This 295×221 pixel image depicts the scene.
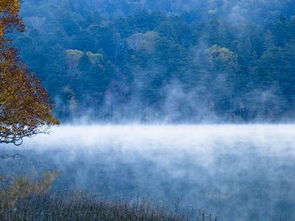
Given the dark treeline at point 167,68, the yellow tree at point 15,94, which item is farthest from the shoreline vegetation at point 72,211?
the dark treeline at point 167,68

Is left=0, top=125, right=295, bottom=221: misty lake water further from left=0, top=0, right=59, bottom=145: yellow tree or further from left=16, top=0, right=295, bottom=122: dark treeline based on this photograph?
left=16, top=0, right=295, bottom=122: dark treeline

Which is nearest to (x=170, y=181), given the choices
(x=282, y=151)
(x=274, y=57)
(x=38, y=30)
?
(x=282, y=151)

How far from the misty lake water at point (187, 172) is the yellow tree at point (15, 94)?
559cm

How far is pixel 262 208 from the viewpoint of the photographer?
65.3 feet

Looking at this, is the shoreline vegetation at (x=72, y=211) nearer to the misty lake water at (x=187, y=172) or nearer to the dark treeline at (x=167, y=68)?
the misty lake water at (x=187, y=172)

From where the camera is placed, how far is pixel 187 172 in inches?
1191

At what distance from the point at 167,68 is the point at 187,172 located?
55005mm

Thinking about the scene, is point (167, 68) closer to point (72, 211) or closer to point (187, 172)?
point (187, 172)

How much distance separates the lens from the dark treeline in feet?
252

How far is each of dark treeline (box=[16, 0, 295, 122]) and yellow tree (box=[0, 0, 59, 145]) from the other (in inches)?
2364

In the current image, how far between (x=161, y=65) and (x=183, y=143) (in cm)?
3494

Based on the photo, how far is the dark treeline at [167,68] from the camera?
3022 inches

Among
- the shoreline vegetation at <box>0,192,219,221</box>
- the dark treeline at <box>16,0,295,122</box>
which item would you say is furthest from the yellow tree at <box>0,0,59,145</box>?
the dark treeline at <box>16,0,295,122</box>

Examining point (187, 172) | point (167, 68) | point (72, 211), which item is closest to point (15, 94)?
point (72, 211)
